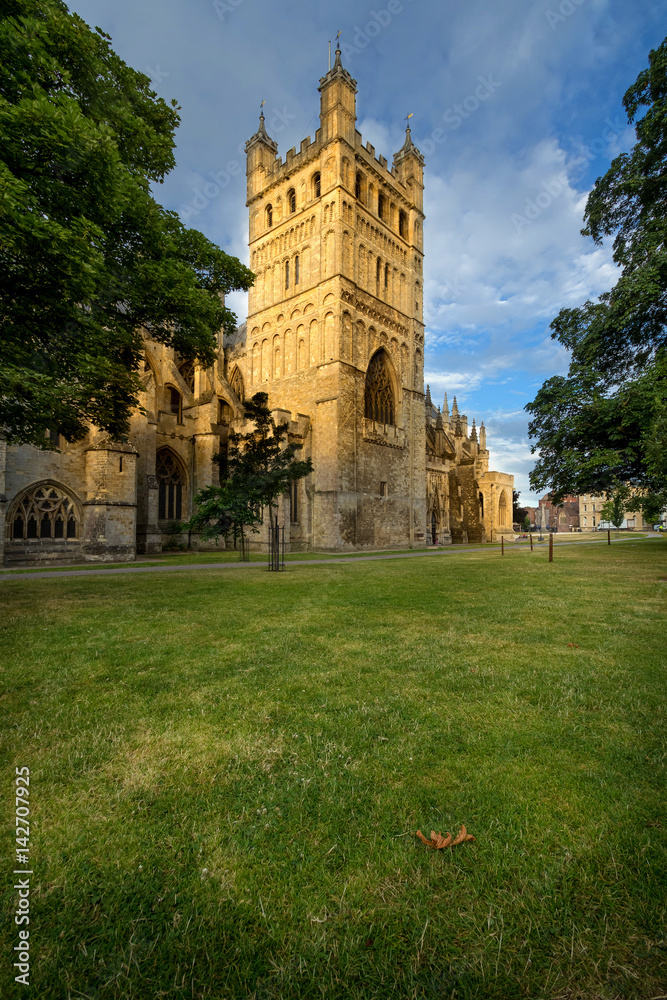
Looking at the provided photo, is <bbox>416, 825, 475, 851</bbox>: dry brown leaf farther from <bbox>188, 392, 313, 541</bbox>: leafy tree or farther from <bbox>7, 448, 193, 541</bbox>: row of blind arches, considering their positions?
<bbox>7, 448, 193, 541</bbox>: row of blind arches

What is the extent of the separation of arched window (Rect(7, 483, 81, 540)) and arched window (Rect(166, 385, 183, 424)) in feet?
30.1

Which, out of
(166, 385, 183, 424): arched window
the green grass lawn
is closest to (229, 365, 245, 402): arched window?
(166, 385, 183, 424): arched window

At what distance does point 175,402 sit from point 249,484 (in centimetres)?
1636

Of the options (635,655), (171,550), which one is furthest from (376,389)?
(635,655)

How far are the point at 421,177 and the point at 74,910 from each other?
4394 cm

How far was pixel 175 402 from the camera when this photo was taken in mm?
28031

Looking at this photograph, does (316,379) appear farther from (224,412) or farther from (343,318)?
(224,412)

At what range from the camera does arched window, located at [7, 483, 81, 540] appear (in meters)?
18.0

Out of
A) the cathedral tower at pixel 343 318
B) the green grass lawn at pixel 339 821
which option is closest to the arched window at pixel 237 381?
the cathedral tower at pixel 343 318

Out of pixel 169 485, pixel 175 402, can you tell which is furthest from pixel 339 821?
pixel 175 402

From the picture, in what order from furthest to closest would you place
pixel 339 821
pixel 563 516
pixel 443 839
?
pixel 563 516
pixel 339 821
pixel 443 839

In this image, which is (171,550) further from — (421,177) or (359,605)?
(421,177)

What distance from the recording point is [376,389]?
98.3 ft

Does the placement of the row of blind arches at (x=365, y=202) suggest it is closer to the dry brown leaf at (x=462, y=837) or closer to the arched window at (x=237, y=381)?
the arched window at (x=237, y=381)
